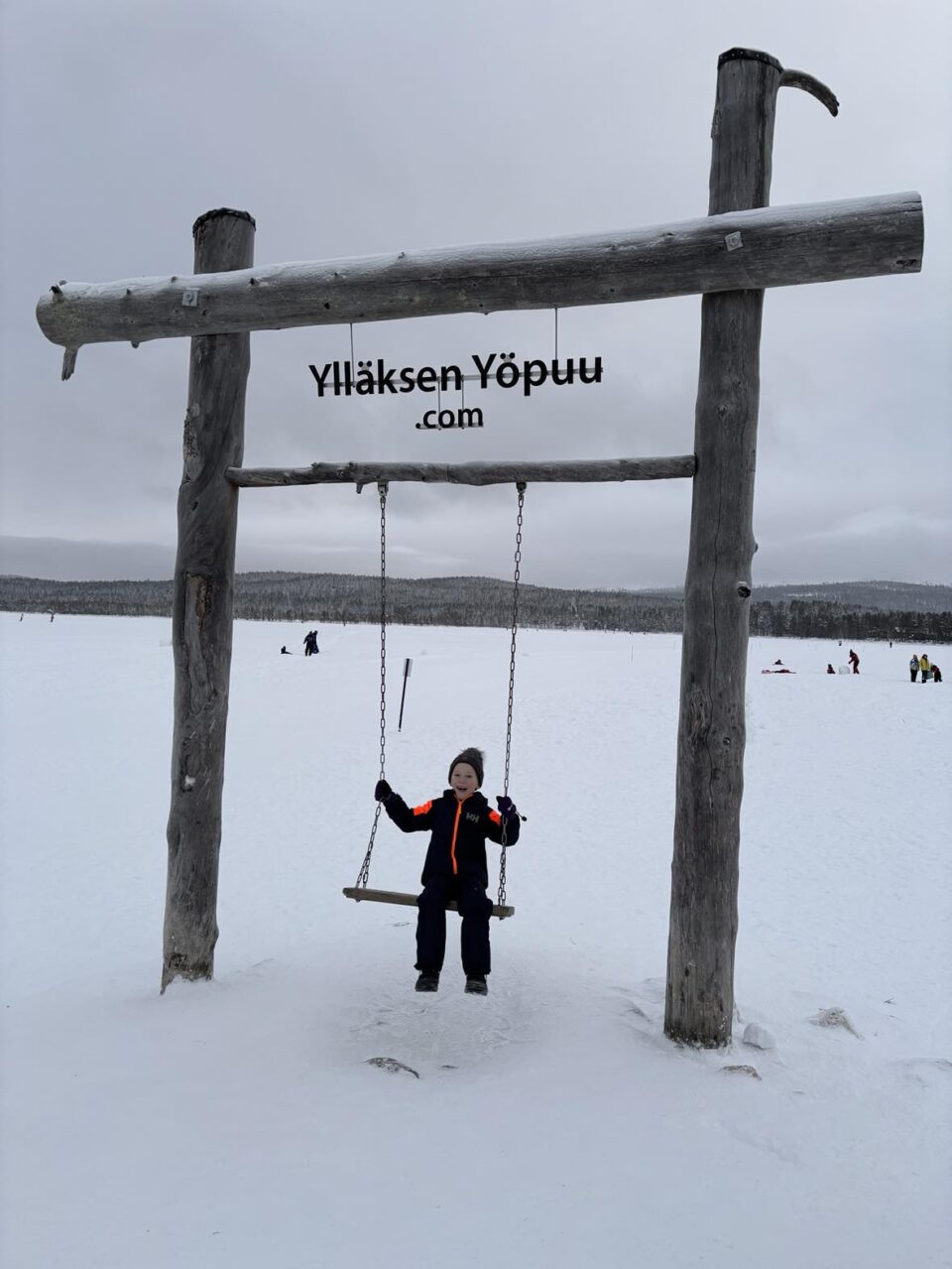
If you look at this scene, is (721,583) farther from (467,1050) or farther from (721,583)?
(467,1050)

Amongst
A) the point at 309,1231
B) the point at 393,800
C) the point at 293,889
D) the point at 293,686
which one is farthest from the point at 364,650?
the point at 309,1231

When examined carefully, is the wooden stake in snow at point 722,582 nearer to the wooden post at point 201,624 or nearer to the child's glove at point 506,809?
the child's glove at point 506,809

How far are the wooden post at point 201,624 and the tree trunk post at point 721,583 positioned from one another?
2957mm

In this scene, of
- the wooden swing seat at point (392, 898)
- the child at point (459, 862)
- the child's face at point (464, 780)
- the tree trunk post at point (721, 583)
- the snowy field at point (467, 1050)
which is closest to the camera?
the snowy field at point (467, 1050)

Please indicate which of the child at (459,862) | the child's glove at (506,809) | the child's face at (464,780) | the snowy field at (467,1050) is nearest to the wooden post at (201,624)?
the snowy field at (467,1050)

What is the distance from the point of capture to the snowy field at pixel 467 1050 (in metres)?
3.16

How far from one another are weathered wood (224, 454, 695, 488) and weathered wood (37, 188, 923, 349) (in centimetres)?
88

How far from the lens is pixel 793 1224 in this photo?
3230 mm

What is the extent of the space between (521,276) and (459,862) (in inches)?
136

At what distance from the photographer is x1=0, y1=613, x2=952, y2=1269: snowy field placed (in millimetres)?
3160

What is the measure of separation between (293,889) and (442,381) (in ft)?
18.7

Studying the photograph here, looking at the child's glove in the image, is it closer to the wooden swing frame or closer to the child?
the child

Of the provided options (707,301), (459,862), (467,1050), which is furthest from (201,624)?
(707,301)

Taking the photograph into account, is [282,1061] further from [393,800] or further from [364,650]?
[364,650]
